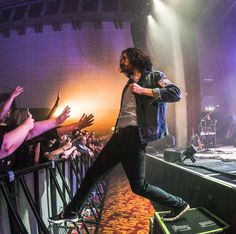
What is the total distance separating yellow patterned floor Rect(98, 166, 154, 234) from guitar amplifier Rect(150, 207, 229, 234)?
128 cm

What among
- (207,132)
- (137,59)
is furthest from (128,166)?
(207,132)

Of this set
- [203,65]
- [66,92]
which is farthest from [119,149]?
[66,92]

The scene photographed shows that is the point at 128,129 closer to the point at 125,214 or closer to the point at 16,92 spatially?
the point at 16,92

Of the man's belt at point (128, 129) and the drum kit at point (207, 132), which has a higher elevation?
the man's belt at point (128, 129)

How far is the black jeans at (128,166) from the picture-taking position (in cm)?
258

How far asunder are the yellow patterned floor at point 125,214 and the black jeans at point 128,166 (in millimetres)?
1662

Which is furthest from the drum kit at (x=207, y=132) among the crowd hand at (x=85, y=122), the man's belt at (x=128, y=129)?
the man's belt at (x=128, y=129)

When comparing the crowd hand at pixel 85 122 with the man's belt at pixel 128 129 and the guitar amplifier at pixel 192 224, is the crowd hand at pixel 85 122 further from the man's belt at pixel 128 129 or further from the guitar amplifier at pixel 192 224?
the guitar amplifier at pixel 192 224

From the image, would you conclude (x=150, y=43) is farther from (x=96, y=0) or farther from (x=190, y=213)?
(x=190, y=213)

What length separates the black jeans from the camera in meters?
2.58

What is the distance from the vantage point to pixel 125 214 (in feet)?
16.5

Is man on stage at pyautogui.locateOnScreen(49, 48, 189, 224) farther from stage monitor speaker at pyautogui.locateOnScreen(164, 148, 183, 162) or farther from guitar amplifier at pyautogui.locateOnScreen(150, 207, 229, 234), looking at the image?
stage monitor speaker at pyautogui.locateOnScreen(164, 148, 183, 162)

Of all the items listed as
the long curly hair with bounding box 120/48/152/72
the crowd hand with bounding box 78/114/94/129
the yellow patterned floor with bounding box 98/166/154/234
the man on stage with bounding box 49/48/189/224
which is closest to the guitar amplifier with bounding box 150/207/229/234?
the man on stage with bounding box 49/48/189/224

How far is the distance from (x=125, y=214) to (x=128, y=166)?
2.74 m
